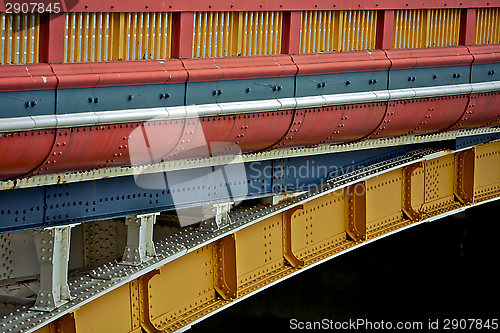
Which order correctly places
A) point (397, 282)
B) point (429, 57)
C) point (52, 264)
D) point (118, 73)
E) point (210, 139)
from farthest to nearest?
point (397, 282)
point (429, 57)
point (210, 139)
point (52, 264)
point (118, 73)

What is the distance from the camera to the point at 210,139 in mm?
9312

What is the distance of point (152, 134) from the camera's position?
28.3 feet

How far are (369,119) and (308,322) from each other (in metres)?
12.6

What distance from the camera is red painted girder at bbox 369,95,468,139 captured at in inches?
449

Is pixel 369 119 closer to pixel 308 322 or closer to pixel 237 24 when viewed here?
pixel 237 24

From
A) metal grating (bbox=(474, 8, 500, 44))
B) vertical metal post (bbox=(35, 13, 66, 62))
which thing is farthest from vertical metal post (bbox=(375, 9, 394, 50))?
vertical metal post (bbox=(35, 13, 66, 62))

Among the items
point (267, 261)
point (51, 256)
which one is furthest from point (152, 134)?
point (267, 261)

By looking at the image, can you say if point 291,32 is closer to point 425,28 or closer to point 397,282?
point 425,28

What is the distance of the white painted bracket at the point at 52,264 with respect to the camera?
8461 mm

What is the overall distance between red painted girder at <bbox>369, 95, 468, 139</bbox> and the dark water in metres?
10.7

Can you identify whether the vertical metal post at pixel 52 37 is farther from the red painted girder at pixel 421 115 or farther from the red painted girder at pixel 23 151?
the red painted girder at pixel 421 115

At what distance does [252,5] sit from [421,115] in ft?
12.6

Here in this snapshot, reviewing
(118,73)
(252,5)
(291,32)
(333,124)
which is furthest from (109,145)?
(333,124)

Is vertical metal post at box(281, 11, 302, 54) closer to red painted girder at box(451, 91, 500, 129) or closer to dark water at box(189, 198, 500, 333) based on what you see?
red painted girder at box(451, 91, 500, 129)
